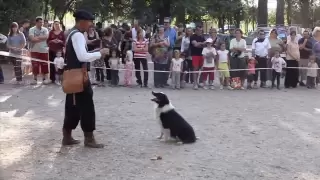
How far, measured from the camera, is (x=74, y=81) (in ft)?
22.4

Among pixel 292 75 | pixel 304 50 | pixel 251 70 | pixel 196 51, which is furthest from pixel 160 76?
pixel 304 50

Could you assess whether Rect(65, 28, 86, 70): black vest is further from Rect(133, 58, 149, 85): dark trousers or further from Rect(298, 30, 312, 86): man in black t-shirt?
Rect(298, 30, 312, 86): man in black t-shirt

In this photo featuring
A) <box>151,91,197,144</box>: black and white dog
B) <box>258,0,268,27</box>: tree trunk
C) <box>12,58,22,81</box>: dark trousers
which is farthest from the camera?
<box>258,0,268,27</box>: tree trunk

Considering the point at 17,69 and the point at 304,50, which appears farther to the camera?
the point at 304,50

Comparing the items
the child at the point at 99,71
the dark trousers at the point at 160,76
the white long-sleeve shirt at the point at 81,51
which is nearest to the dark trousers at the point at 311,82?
the dark trousers at the point at 160,76

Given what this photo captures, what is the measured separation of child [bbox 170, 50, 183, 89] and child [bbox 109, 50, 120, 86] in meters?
1.64

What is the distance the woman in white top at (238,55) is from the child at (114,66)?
341cm

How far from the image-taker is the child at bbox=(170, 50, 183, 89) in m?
13.9

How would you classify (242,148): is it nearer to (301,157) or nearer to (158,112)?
(301,157)

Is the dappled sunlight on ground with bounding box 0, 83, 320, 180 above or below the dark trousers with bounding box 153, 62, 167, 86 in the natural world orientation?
below

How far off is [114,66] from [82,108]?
7173 millimetres

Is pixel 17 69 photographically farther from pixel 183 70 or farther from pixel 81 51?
pixel 81 51

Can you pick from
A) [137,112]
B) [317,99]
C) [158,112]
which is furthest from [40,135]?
[317,99]

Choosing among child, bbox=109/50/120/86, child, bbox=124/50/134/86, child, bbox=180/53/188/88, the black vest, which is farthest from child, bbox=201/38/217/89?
the black vest
